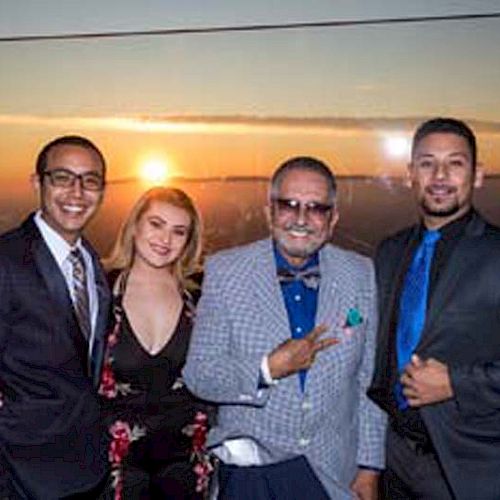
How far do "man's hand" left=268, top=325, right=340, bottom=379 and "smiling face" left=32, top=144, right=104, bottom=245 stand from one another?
668 mm

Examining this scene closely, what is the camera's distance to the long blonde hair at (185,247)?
2.07m

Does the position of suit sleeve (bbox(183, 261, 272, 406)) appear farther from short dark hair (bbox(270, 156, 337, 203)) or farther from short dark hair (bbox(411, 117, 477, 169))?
short dark hair (bbox(411, 117, 477, 169))

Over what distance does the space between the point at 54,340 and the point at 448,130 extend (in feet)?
3.87

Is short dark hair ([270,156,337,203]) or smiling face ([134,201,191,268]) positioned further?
smiling face ([134,201,191,268])

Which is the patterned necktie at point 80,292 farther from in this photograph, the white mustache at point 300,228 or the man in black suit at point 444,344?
the man in black suit at point 444,344

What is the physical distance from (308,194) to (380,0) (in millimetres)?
782

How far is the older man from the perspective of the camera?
1.70m

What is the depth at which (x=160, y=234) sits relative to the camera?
2.00 m

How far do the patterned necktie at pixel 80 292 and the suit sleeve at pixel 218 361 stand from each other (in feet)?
1.10

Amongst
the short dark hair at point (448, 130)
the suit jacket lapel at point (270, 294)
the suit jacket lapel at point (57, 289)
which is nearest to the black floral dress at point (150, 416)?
the suit jacket lapel at point (57, 289)

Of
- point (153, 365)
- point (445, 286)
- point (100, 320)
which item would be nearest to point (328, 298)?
point (445, 286)

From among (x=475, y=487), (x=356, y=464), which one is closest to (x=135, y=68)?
(x=356, y=464)

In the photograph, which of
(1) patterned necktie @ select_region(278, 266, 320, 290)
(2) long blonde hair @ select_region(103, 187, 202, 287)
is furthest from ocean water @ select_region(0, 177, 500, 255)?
(1) patterned necktie @ select_region(278, 266, 320, 290)

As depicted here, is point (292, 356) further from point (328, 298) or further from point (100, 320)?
point (100, 320)
